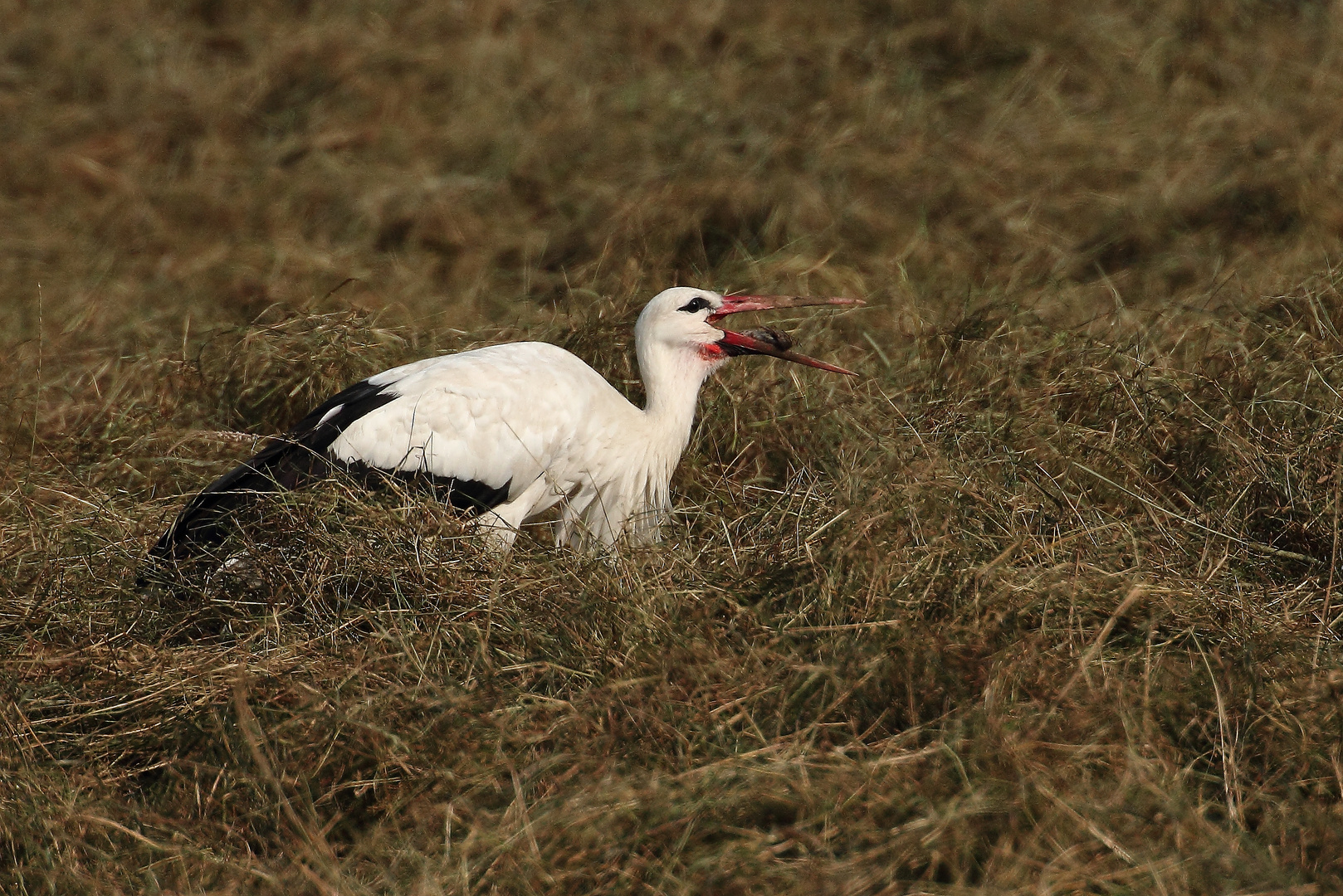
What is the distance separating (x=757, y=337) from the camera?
13.0 feet

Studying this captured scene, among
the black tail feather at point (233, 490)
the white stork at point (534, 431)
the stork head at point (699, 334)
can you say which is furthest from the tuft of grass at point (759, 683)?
the stork head at point (699, 334)

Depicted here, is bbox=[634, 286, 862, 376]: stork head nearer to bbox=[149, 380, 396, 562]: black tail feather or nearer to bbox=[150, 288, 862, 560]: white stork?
bbox=[150, 288, 862, 560]: white stork

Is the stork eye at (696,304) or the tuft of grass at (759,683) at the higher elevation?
the stork eye at (696,304)

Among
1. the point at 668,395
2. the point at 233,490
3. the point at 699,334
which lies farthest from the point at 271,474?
the point at 699,334

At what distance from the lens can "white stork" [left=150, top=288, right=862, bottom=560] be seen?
3.54 meters

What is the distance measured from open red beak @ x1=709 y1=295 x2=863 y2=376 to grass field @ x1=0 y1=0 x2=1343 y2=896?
16cm

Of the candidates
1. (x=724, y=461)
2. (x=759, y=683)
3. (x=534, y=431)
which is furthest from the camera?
(x=724, y=461)

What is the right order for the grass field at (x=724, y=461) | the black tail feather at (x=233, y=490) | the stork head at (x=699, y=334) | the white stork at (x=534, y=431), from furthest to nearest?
the stork head at (x=699, y=334) < the white stork at (x=534, y=431) < the black tail feather at (x=233, y=490) < the grass field at (x=724, y=461)

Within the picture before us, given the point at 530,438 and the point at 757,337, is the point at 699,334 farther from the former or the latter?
the point at 530,438

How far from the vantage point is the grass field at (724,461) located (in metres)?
2.36

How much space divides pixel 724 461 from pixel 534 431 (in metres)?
0.60

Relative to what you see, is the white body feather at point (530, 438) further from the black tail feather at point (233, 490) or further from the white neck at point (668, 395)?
the black tail feather at point (233, 490)

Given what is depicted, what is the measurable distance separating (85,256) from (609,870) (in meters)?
4.50

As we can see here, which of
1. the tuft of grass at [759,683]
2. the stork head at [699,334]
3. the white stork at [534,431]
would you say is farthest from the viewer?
the stork head at [699,334]
